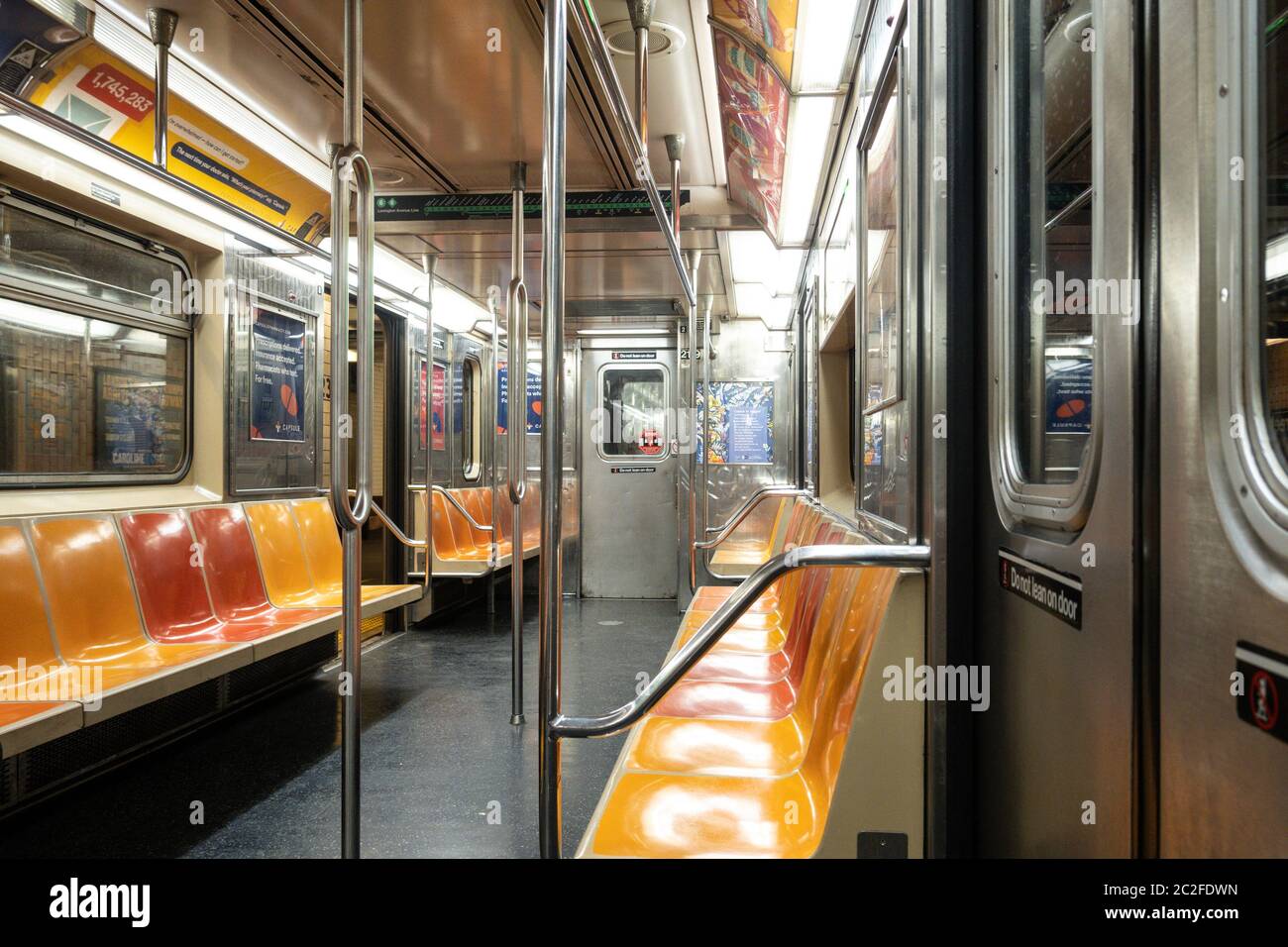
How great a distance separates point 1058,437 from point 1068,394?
0.07 m

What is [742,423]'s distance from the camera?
24.6 feet

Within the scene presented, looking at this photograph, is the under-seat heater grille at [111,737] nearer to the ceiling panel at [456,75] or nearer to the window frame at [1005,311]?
the ceiling panel at [456,75]

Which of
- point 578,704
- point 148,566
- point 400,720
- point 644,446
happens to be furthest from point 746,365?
point 148,566

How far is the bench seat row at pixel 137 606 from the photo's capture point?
2.56m

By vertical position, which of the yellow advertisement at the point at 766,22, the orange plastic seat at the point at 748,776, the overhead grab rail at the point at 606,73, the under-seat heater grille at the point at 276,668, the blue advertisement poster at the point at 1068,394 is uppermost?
the yellow advertisement at the point at 766,22

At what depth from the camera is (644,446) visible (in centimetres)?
752

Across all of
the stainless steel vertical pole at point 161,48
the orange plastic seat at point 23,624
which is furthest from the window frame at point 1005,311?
the orange plastic seat at point 23,624

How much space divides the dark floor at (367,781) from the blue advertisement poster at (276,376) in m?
1.44

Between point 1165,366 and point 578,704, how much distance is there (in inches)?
138

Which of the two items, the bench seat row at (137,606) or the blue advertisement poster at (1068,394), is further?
the bench seat row at (137,606)

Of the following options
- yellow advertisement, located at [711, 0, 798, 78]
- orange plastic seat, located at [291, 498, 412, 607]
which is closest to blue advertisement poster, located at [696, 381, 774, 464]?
orange plastic seat, located at [291, 498, 412, 607]

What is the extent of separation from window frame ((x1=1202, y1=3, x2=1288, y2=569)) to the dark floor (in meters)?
2.23

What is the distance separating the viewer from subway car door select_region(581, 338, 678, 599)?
7.40m

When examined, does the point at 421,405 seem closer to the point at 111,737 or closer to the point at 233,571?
the point at 233,571
